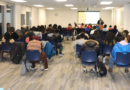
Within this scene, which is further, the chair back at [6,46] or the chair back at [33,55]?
the chair back at [6,46]

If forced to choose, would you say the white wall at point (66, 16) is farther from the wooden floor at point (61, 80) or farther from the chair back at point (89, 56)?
the chair back at point (89, 56)

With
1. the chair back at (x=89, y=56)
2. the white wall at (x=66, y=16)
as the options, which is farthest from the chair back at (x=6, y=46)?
the white wall at (x=66, y=16)

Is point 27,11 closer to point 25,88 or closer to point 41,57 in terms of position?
point 41,57

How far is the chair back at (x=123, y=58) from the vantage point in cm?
460

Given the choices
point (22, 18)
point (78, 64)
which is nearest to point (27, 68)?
point (78, 64)

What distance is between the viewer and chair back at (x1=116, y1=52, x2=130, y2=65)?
181 inches

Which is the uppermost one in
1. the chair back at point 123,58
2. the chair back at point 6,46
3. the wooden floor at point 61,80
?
the chair back at point 6,46

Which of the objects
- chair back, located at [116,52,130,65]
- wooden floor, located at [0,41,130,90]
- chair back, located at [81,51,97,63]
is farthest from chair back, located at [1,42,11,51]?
chair back, located at [116,52,130,65]

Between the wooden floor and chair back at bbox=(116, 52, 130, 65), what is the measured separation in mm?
552

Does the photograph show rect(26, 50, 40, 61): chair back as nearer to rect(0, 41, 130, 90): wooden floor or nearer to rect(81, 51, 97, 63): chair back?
rect(0, 41, 130, 90): wooden floor

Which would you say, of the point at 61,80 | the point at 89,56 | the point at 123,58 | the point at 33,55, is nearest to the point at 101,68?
the point at 89,56

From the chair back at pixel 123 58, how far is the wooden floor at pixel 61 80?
552mm

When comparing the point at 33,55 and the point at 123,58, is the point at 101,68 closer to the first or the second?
the point at 123,58

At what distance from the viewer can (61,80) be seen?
484 centimetres
